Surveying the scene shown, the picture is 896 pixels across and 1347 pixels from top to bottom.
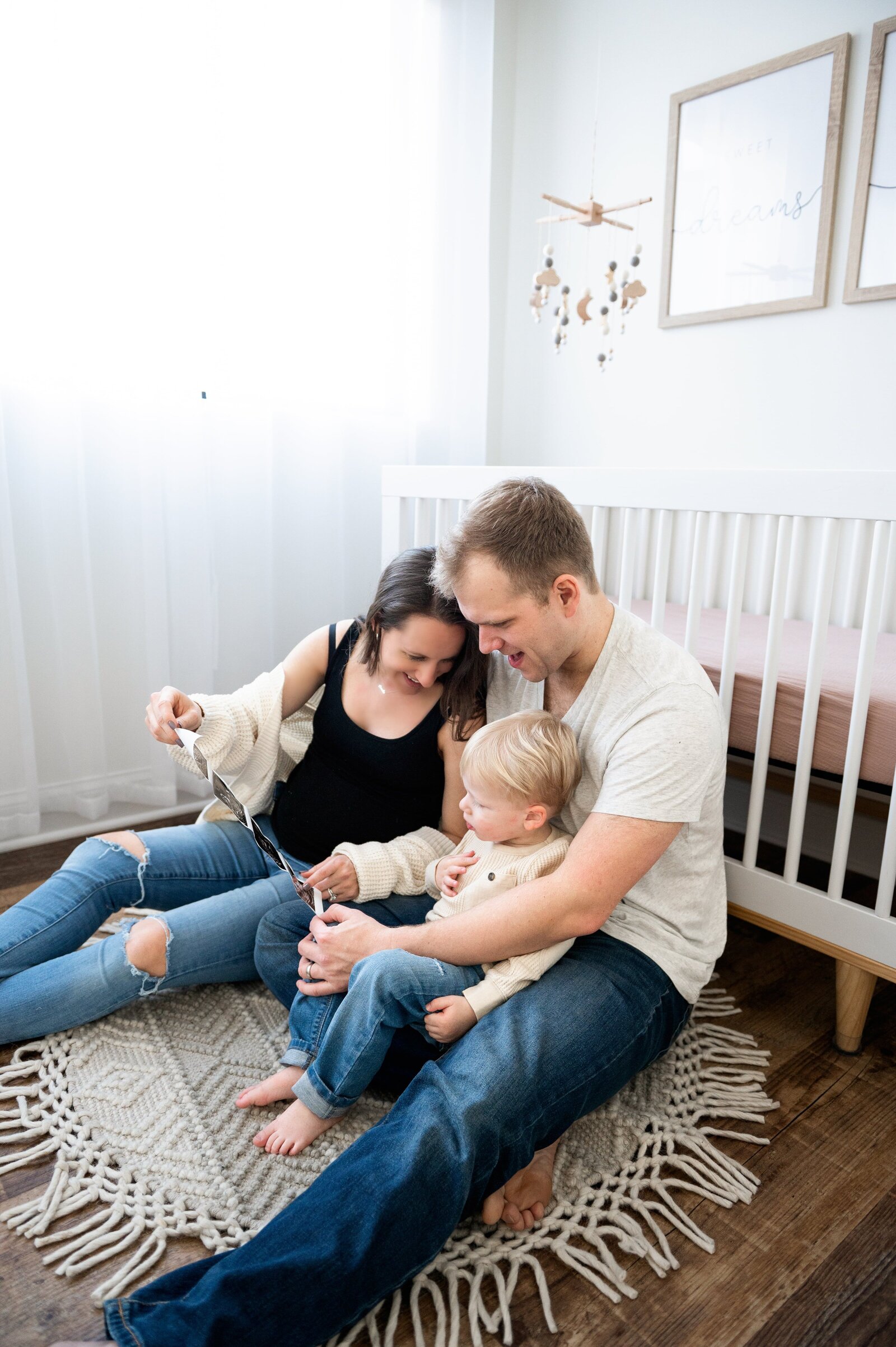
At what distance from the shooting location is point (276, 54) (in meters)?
2.15

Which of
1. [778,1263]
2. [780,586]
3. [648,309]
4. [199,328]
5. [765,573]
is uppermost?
[648,309]

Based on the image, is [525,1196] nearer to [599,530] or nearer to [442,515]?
[599,530]

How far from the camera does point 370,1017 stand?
3.55ft

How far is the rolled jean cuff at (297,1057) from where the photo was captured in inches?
47.9

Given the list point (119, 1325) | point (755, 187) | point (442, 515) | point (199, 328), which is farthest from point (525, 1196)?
point (755, 187)

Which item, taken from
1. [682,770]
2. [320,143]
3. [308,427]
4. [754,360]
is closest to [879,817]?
[682,770]

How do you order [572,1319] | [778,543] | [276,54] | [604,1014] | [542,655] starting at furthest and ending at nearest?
[276,54]
[778,543]
[542,655]
[604,1014]
[572,1319]

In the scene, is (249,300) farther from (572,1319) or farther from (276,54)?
(572,1319)

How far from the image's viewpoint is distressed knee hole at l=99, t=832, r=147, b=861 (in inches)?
56.9

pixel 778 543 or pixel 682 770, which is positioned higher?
pixel 778 543

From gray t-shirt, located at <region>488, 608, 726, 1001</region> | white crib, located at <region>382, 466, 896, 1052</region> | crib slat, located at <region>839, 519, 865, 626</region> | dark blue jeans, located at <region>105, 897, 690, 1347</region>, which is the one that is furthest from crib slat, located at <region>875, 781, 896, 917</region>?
crib slat, located at <region>839, 519, 865, 626</region>

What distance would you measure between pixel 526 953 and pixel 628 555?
2.29ft

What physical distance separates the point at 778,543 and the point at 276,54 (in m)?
1.78

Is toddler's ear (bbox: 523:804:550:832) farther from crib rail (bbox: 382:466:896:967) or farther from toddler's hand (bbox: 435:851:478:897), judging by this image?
crib rail (bbox: 382:466:896:967)
